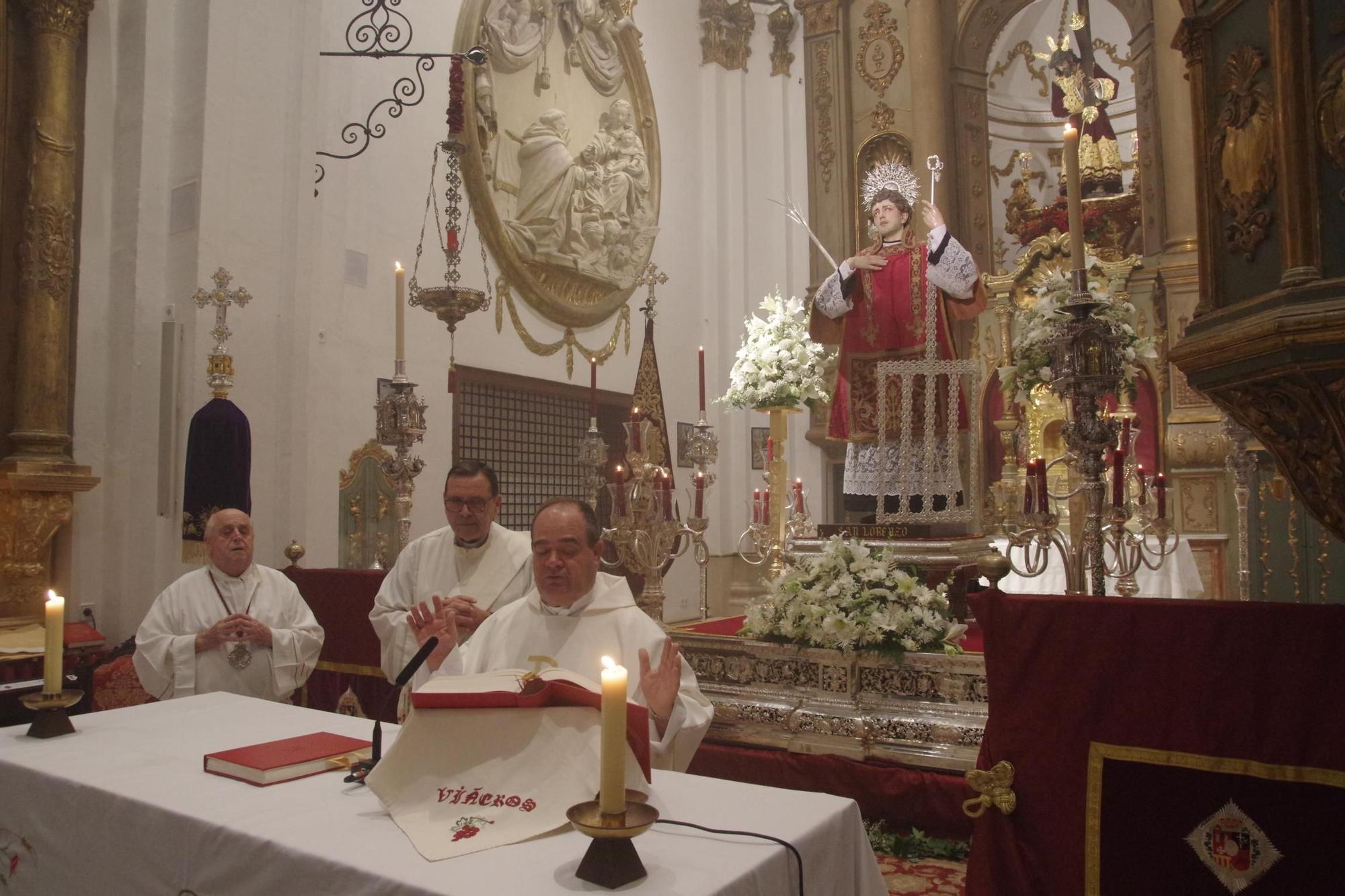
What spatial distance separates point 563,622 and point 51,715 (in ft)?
5.10

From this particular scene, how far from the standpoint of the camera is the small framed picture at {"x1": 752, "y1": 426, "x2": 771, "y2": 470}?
1264 cm

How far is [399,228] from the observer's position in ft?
28.9

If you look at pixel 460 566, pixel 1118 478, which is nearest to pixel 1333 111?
pixel 1118 478

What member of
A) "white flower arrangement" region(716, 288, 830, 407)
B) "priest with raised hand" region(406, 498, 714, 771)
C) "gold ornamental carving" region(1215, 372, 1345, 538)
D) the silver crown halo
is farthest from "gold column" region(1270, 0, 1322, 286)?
the silver crown halo

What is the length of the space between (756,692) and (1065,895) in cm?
237

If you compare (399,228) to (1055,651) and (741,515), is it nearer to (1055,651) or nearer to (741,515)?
(741,515)

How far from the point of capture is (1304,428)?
2445 mm

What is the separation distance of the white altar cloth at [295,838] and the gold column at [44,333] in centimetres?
362

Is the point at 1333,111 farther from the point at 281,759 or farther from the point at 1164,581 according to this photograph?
the point at 1164,581

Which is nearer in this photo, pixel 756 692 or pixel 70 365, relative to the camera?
pixel 756 692

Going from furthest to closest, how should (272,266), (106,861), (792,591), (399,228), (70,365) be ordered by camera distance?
(399,228) < (272,266) < (70,365) < (792,591) < (106,861)

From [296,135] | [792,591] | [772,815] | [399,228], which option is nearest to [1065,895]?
[772,815]

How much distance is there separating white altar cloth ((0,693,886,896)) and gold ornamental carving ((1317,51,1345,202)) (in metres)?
1.84

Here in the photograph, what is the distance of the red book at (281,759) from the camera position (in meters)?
2.44
